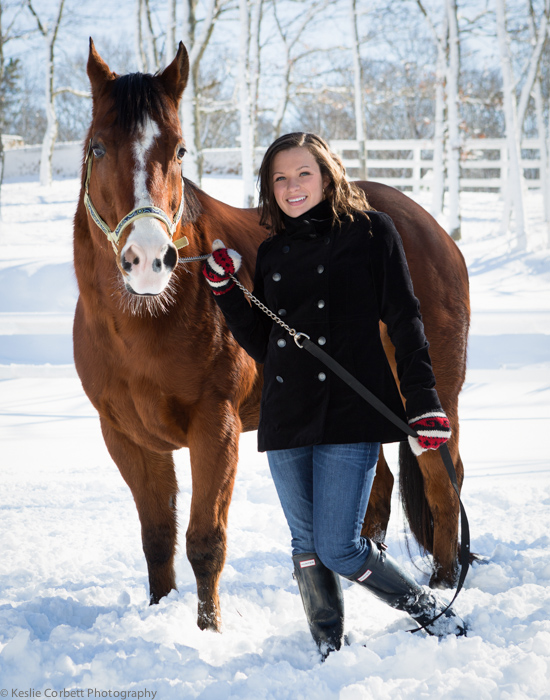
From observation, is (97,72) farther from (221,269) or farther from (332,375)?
(332,375)

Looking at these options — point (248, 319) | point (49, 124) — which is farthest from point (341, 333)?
point (49, 124)

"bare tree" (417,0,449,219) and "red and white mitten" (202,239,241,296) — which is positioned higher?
"bare tree" (417,0,449,219)

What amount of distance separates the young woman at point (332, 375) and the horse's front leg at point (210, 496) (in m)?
0.35

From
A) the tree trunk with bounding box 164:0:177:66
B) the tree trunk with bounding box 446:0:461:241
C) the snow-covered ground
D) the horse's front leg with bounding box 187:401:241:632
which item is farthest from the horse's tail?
the tree trunk with bounding box 446:0:461:241

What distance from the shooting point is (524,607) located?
2.33 m

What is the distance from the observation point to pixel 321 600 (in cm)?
202

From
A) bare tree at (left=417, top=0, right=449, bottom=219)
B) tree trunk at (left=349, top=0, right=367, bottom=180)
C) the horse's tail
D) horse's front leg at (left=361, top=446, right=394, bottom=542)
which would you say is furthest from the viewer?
tree trunk at (left=349, top=0, right=367, bottom=180)

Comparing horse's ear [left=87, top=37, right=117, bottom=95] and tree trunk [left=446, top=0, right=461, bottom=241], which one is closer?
horse's ear [left=87, top=37, right=117, bottom=95]

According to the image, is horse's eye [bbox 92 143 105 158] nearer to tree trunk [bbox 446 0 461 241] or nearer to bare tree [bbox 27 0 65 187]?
tree trunk [bbox 446 0 461 241]

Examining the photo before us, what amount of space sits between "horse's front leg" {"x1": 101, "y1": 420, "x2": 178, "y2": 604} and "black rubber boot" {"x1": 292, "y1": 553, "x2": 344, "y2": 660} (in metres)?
0.86

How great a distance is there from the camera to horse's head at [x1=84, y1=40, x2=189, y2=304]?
192 cm

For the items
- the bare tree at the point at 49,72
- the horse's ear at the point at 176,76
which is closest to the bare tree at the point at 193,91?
the horse's ear at the point at 176,76

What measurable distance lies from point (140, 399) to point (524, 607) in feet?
5.42

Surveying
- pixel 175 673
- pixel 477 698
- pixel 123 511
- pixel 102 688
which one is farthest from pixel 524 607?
pixel 123 511
